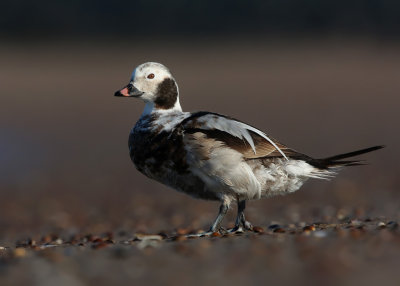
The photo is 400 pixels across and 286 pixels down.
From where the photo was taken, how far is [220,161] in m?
5.20

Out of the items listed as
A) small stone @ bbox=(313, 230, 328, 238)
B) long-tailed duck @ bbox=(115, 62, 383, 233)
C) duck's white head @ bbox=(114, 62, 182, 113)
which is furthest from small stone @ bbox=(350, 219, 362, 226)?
duck's white head @ bbox=(114, 62, 182, 113)

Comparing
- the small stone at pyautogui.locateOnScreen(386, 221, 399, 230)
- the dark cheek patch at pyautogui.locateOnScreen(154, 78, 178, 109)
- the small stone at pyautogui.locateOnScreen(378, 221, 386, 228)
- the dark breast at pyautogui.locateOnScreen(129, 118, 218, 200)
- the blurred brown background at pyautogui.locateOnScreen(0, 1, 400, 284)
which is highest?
the dark cheek patch at pyautogui.locateOnScreen(154, 78, 178, 109)

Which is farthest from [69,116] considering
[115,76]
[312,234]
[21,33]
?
[21,33]

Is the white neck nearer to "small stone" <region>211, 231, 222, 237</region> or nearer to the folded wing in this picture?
the folded wing

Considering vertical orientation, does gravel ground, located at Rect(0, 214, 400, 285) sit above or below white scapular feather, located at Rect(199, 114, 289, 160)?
below

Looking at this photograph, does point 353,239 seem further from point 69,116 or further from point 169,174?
point 69,116

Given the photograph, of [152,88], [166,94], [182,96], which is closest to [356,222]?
[166,94]

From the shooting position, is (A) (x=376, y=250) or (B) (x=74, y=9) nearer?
(A) (x=376, y=250)

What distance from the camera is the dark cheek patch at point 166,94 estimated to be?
232 inches

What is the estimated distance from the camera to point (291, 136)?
1383 centimetres

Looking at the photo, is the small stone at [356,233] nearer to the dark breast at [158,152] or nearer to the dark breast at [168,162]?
the dark breast at [168,162]

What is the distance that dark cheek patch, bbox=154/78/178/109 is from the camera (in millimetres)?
5902

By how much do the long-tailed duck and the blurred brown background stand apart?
3.52ft

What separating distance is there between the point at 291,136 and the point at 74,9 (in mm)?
23437
